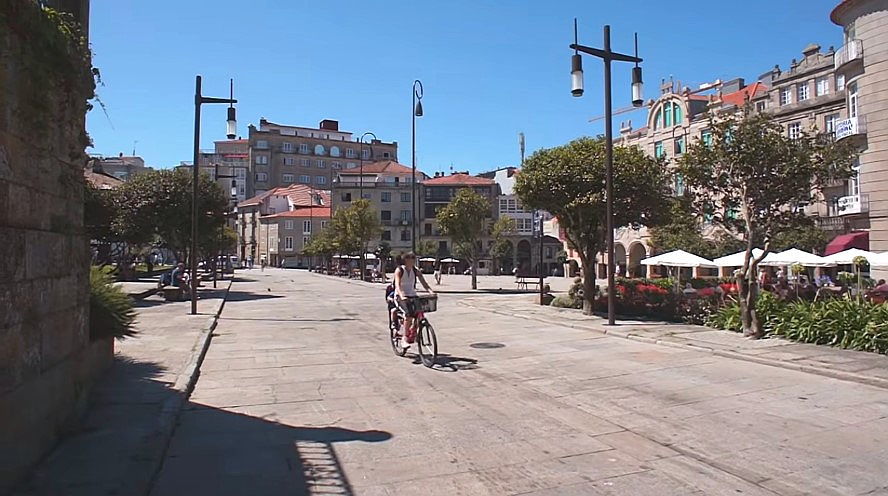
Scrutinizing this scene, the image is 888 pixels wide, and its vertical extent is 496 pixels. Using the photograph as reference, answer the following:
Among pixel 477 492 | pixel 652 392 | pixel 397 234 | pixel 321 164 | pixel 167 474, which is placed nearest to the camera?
pixel 477 492

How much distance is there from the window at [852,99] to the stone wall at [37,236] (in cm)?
3382

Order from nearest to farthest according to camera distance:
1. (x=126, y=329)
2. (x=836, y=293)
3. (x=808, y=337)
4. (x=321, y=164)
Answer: (x=126, y=329) < (x=808, y=337) < (x=836, y=293) < (x=321, y=164)

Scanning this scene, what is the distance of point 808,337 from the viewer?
12.1 m

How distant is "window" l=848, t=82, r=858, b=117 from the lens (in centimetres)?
3089

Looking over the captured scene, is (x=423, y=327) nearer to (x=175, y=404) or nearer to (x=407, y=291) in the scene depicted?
(x=407, y=291)

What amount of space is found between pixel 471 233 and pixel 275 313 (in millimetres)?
18962

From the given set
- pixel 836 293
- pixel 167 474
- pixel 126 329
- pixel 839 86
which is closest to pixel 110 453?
pixel 167 474

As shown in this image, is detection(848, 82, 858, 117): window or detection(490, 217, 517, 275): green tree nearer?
detection(848, 82, 858, 117): window

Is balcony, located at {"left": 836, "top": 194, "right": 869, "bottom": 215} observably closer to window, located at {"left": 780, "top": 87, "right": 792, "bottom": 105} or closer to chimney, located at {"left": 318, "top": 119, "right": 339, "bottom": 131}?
window, located at {"left": 780, "top": 87, "right": 792, "bottom": 105}

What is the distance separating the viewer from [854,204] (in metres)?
32.1

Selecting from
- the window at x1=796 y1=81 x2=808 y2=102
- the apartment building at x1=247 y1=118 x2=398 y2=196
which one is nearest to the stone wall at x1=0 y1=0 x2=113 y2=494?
the window at x1=796 y1=81 x2=808 y2=102

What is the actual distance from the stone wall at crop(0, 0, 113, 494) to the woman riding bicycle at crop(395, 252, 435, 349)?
5.05 meters

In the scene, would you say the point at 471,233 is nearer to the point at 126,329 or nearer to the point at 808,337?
the point at 808,337

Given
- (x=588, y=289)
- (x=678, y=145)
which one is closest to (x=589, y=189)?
(x=588, y=289)
